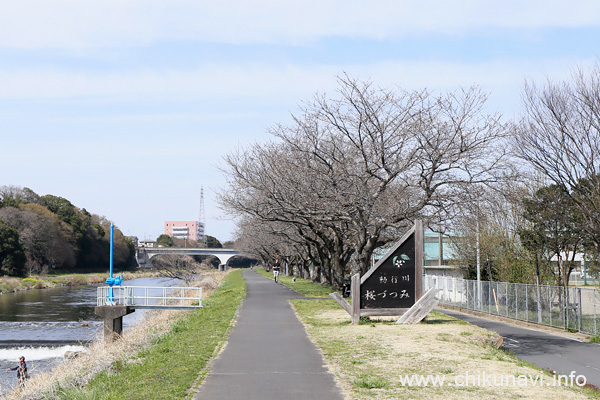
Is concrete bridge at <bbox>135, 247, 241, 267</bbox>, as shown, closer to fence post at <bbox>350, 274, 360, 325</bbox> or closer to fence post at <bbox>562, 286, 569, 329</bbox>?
fence post at <bbox>562, 286, 569, 329</bbox>

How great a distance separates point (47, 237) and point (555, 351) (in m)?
83.9

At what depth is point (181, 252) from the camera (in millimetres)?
124375

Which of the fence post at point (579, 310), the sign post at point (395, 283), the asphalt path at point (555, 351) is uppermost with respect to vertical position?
the sign post at point (395, 283)

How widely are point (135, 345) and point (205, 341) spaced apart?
371 cm

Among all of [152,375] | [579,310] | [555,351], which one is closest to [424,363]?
[152,375]

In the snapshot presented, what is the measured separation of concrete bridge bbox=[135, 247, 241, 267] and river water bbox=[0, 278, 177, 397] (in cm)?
7119

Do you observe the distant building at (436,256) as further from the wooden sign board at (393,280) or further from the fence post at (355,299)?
the fence post at (355,299)

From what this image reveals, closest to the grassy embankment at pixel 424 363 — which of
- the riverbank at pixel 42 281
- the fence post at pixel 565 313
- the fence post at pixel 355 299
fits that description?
the fence post at pixel 355 299

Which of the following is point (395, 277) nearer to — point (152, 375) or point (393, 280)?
point (393, 280)

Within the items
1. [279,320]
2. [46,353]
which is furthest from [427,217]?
[46,353]

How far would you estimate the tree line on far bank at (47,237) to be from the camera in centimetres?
8081

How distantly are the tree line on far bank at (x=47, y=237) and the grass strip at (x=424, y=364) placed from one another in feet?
239

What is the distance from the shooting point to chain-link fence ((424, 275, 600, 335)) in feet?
74.2

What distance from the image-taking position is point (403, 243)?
18609 mm
